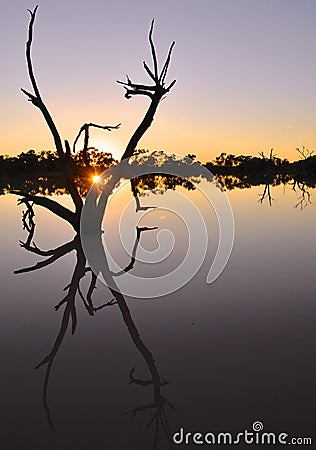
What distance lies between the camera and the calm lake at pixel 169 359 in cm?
212

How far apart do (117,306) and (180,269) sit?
1.27 m

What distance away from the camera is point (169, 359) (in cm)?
281

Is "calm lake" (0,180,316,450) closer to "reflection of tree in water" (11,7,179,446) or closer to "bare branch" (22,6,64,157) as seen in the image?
"reflection of tree in water" (11,7,179,446)

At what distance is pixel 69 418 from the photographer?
220cm

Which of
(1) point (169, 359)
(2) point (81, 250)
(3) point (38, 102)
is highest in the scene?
(3) point (38, 102)

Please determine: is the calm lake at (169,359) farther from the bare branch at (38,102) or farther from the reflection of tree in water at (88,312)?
the bare branch at (38,102)

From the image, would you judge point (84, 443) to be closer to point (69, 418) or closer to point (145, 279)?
point (69, 418)

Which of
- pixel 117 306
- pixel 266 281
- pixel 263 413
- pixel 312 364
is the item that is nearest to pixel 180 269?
pixel 266 281

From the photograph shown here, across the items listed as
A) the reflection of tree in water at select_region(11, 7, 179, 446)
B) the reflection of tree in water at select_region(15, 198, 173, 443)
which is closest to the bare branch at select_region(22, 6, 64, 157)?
the reflection of tree in water at select_region(11, 7, 179, 446)

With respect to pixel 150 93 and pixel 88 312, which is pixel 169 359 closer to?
pixel 88 312

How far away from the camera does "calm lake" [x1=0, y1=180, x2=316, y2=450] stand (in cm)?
212

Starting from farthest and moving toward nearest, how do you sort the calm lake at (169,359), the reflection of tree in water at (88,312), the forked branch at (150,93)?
the forked branch at (150,93), the reflection of tree in water at (88,312), the calm lake at (169,359)

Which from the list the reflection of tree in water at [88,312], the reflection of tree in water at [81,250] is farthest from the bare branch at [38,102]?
the reflection of tree in water at [88,312]

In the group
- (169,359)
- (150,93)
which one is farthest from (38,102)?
(169,359)
